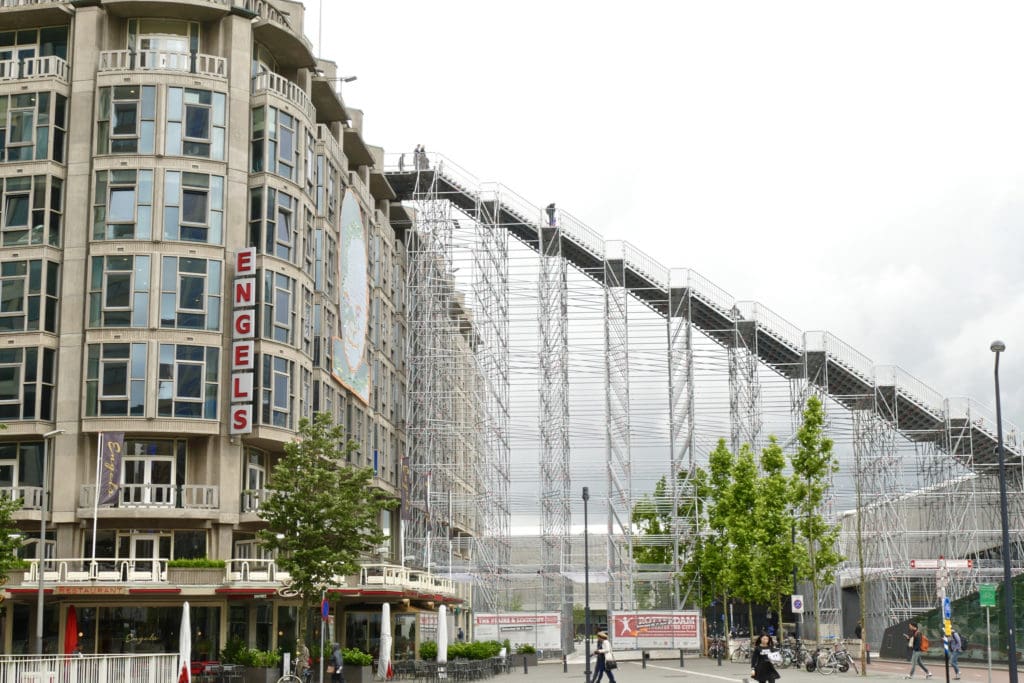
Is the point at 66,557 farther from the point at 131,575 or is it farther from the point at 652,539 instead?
the point at 652,539

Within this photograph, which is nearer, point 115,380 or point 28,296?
point 115,380

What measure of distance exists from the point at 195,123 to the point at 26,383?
13031 millimetres

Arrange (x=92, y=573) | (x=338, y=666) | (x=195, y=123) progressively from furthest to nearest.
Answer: (x=195, y=123)
(x=92, y=573)
(x=338, y=666)

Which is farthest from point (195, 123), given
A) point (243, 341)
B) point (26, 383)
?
point (26, 383)

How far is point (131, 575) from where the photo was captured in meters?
48.9

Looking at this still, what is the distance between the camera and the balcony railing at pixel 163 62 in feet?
183

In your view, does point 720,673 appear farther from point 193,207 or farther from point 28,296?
point 28,296

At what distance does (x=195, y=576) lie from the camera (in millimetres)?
49750

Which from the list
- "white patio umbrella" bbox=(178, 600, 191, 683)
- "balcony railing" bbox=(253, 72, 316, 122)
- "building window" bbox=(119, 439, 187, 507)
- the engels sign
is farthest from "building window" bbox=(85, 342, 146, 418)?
"balcony railing" bbox=(253, 72, 316, 122)

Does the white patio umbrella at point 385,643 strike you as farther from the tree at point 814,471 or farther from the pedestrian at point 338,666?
the tree at point 814,471

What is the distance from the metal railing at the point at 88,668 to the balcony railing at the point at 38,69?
29335 mm

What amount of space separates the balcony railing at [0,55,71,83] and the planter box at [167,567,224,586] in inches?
874

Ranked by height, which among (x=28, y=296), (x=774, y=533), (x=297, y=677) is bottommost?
(x=297, y=677)

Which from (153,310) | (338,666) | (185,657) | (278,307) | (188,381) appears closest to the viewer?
(185,657)
